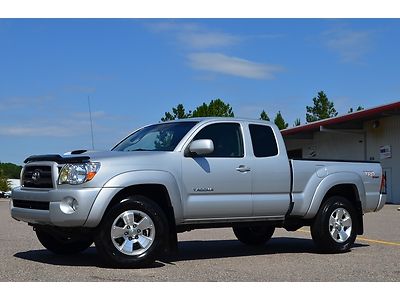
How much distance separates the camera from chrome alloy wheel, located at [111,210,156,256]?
762 cm

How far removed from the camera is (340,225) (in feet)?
32.7

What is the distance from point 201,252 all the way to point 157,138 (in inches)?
79.5

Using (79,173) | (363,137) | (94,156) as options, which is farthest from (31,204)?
(363,137)

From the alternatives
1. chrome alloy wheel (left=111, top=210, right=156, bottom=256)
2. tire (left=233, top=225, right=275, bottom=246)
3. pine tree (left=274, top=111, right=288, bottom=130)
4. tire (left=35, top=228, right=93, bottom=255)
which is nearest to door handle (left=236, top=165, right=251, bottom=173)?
chrome alloy wheel (left=111, top=210, right=156, bottom=256)

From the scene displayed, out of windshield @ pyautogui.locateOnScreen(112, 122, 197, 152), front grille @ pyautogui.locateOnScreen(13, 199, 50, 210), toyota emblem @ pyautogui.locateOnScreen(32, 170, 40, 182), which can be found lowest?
front grille @ pyautogui.locateOnScreen(13, 199, 50, 210)

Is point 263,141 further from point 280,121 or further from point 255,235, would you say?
point 280,121

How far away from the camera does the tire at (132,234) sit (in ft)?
24.8

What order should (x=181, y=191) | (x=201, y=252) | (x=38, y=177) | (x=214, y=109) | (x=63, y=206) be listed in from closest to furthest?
1. (x=63, y=206)
2. (x=38, y=177)
3. (x=181, y=191)
4. (x=201, y=252)
5. (x=214, y=109)

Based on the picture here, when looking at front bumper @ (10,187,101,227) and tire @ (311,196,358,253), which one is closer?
front bumper @ (10,187,101,227)

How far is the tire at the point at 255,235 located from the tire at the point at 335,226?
3.82ft

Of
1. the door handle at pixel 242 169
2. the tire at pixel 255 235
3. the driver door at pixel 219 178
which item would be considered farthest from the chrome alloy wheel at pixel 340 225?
the door handle at pixel 242 169

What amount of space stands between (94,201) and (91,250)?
8.82ft

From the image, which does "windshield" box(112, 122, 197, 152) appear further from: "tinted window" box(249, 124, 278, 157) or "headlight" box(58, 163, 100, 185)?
"headlight" box(58, 163, 100, 185)

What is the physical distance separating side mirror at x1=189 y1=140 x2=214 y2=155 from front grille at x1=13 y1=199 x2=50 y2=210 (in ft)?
6.45
